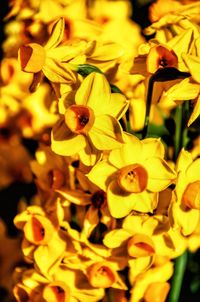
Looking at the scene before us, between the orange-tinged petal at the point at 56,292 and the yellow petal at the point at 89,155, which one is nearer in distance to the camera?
the yellow petal at the point at 89,155

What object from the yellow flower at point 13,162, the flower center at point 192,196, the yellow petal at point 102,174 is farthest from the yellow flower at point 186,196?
the yellow flower at point 13,162

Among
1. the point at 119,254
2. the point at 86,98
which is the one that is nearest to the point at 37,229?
the point at 119,254

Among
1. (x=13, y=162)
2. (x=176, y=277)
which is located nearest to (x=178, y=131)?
(x=176, y=277)

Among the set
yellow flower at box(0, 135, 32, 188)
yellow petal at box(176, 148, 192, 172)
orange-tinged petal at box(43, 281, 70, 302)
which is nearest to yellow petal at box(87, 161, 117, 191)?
yellow petal at box(176, 148, 192, 172)

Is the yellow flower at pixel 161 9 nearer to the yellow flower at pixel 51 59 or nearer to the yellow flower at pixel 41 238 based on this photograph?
the yellow flower at pixel 51 59

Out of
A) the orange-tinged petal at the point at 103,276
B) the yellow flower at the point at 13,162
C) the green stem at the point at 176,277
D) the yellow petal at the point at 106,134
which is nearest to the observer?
the yellow petal at the point at 106,134

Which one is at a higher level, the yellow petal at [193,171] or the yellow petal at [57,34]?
the yellow petal at [57,34]
